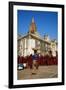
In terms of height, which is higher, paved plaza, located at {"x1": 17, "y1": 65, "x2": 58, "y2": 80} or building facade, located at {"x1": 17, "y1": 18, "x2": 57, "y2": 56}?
building facade, located at {"x1": 17, "y1": 18, "x2": 57, "y2": 56}

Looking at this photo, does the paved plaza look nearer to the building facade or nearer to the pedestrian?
the pedestrian

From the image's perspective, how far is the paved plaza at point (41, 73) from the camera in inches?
78.1

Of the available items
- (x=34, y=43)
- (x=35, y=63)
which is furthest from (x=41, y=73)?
(x=34, y=43)

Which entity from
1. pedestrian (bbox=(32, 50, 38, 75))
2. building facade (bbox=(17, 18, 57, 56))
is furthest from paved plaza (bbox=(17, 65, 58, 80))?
building facade (bbox=(17, 18, 57, 56))

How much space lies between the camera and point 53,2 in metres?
2.09

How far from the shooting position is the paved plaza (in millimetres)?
1984

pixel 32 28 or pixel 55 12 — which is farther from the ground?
pixel 55 12

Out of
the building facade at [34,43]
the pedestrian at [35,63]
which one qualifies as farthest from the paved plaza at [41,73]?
the building facade at [34,43]

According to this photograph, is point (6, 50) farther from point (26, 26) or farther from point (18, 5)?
point (18, 5)

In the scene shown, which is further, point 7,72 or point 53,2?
point 53,2

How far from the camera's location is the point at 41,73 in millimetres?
2043

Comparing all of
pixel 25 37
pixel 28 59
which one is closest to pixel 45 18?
pixel 25 37

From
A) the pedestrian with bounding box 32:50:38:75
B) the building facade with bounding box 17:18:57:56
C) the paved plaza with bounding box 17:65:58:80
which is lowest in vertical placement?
the paved plaza with bounding box 17:65:58:80

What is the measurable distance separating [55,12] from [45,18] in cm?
11
